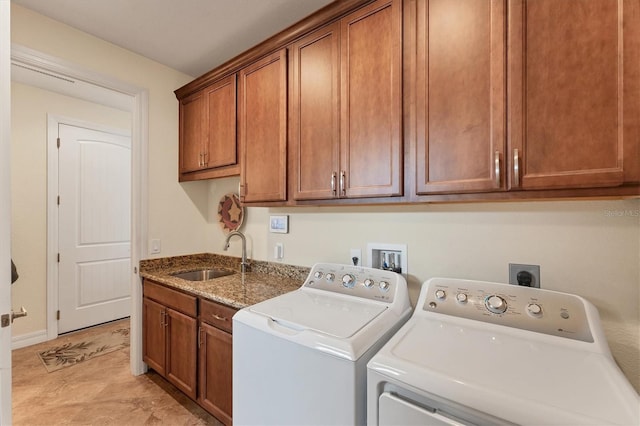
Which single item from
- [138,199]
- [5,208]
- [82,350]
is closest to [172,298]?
[138,199]

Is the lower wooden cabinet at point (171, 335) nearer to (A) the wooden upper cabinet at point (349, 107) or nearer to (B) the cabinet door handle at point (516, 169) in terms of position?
(A) the wooden upper cabinet at point (349, 107)

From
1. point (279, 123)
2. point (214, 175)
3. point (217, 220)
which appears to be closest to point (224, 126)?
point (214, 175)

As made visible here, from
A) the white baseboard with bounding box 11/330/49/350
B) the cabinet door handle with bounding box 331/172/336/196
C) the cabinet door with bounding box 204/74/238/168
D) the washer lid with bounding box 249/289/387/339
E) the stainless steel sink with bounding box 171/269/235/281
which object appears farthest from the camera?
the white baseboard with bounding box 11/330/49/350

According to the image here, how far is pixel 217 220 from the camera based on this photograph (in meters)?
2.69

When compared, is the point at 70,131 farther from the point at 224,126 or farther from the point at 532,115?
the point at 532,115

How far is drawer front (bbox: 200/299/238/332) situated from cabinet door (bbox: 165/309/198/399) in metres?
0.14

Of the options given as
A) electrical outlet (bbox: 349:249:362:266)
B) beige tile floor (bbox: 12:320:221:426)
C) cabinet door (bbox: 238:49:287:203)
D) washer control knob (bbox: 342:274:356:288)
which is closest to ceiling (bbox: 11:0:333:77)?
cabinet door (bbox: 238:49:287:203)

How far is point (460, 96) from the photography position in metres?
1.14

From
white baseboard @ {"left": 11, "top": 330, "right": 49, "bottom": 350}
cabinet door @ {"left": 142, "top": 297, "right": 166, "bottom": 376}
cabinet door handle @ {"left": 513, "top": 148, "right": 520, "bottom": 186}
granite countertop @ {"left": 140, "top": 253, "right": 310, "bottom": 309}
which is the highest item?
cabinet door handle @ {"left": 513, "top": 148, "right": 520, "bottom": 186}

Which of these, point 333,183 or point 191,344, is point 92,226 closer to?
point 191,344

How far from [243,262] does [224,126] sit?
3.51 feet

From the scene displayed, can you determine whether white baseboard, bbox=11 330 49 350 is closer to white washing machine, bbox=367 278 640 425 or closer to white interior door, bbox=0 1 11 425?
white interior door, bbox=0 1 11 425

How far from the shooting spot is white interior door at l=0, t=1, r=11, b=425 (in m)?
0.90

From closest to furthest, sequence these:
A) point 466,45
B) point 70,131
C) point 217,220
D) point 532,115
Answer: point 532,115
point 466,45
point 217,220
point 70,131
